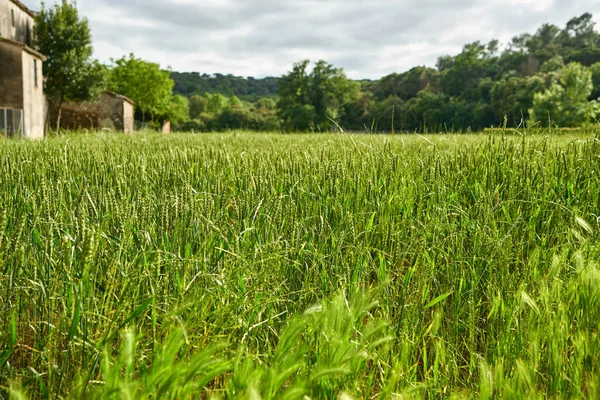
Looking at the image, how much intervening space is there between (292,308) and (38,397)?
31.0 inches

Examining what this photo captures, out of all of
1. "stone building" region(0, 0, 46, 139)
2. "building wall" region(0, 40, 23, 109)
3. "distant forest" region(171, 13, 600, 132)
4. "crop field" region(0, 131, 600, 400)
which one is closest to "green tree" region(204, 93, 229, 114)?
"distant forest" region(171, 13, 600, 132)

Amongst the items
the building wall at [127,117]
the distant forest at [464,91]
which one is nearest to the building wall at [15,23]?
the building wall at [127,117]

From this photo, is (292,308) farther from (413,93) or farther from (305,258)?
(413,93)

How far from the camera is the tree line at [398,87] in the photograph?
105 feet

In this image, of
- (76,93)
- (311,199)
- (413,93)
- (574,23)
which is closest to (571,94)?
(76,93)

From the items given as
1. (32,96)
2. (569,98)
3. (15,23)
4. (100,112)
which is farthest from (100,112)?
(569,98)

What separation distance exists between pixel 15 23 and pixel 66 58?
363 centimetres

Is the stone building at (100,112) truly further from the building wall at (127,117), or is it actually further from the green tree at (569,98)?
the green tree at (569,98)

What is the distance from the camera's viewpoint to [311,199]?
8.27 ft

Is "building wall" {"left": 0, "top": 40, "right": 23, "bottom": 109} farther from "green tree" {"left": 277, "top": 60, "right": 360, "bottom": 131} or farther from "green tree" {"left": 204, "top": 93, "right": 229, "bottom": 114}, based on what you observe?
"green tree" {"left": 204, "top": 93, "right": 229, "bottom": 114}

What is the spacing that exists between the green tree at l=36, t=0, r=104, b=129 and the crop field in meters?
32.9

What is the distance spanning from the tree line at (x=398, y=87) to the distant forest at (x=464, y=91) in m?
0.15

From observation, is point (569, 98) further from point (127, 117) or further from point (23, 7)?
point (23, 7)

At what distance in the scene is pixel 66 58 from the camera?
31.3 metres
